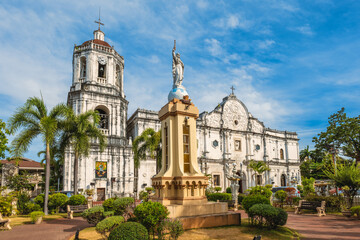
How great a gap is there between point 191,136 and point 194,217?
3.10 meters

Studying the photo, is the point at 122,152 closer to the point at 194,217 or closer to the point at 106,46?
the point at 106,46

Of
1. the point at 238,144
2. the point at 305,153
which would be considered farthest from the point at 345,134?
the point at 305,153

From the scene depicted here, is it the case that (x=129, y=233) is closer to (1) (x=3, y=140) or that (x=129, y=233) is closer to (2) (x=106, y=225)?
(2) (x=106, y=225)

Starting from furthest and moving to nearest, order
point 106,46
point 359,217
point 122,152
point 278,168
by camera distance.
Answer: point 278,168 → point 106,46 → point 122,152 → point 359,217

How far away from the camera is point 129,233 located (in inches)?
219

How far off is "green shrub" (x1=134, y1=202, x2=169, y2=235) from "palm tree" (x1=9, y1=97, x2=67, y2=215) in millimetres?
9468

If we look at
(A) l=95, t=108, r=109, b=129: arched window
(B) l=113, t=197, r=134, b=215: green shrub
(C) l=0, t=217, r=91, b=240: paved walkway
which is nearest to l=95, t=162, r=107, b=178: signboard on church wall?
(A) l=95, t=108, r=109, b=129: arched window

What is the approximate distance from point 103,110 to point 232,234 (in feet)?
68.7

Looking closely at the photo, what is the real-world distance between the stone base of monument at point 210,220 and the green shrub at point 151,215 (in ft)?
3.48

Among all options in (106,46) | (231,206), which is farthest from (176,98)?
(106,46)

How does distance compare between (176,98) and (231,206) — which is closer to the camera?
(176,98)

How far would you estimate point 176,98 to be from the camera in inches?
413

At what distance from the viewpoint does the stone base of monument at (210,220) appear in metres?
8.10

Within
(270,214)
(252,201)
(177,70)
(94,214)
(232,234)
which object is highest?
(177,70)
